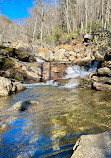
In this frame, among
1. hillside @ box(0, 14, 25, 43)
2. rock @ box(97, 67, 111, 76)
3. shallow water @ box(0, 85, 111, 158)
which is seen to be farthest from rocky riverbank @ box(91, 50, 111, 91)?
hillside @ box(0, 14, 25, 43)

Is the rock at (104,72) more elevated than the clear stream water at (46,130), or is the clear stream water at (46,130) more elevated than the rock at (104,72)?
the rock at (104,72)

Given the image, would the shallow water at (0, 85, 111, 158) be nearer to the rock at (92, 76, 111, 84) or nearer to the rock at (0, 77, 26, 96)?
the rock at (0, 77, 26, 96)

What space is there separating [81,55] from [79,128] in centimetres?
1925

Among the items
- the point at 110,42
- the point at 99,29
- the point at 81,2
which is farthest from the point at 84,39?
the point at 81,2

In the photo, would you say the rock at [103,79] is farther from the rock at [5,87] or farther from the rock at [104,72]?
the rock at [5,87]

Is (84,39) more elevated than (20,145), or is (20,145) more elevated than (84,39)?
(84,39)

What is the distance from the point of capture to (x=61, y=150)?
224 cm

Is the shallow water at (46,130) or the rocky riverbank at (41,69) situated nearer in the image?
the shallow water at (46,130)

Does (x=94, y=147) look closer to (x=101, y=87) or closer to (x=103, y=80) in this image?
(x=101, y=87)

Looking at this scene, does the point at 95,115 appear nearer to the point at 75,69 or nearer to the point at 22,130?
the point at 22,130

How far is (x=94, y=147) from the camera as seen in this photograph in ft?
5.79

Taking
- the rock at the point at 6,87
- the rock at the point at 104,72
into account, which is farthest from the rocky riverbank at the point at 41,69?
the rock at the point at 6,87

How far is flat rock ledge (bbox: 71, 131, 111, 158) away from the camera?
5.27 ft

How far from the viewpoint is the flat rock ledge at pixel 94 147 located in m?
1.61
